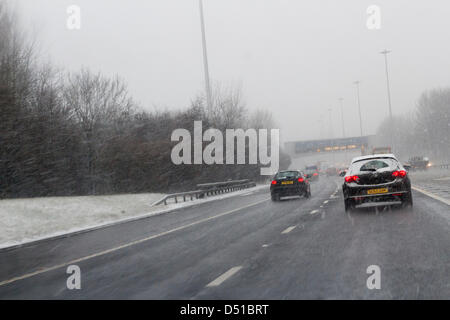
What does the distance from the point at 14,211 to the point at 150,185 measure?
19616 millimetres

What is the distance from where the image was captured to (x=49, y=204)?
20938mm

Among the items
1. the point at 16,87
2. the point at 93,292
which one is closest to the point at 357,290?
the point at 93,292

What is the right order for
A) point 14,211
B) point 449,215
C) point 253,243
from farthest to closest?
point 14,211 < point 449,215 < point 253,243

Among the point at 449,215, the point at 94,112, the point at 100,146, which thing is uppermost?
the point at 94,112

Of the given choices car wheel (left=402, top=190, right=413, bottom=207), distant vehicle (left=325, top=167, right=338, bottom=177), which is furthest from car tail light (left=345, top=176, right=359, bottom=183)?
distant vehicle (left=325, top=167, right=338, bottom=177)

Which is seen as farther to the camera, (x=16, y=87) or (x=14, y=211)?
(x=16, y=87)

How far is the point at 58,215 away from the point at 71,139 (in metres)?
17.1

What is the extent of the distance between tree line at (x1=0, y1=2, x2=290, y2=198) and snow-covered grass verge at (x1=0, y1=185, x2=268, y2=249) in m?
6.73

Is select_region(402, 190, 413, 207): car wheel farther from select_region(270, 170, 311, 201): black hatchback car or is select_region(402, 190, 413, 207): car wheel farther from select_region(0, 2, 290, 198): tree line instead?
select_region(0, 2, 290, 198): tree line

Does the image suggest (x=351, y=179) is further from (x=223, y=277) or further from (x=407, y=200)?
(x=223, y=277)

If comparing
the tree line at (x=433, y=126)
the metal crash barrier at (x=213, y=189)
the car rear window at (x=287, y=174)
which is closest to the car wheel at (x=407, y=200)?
the car rear window at (x=287, y=174)

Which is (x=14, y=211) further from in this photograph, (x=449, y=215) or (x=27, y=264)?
Answer: (x=449, y=215)

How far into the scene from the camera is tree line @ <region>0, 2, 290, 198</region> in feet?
96.4

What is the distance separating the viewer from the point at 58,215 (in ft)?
64.0
